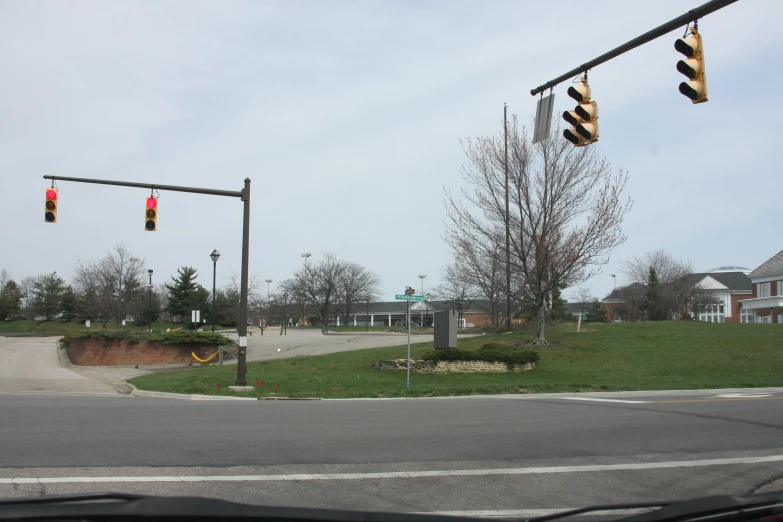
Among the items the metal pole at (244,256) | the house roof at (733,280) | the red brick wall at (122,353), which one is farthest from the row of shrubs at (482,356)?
the house roof at (733,280)

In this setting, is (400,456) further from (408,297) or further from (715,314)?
(715,314)

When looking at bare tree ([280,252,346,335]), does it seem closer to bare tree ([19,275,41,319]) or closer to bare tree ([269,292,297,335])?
bare tree ([269,292,297,335])

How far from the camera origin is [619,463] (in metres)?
7.89

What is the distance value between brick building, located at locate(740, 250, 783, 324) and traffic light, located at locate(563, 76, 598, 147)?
53.2 metres

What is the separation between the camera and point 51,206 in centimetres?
1808

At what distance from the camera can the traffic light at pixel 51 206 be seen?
1800cm

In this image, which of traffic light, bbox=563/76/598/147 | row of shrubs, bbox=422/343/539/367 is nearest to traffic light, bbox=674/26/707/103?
traffic light, bbox=563/76/598/147

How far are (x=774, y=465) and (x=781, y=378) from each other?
741 inches

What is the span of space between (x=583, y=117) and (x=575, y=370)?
1698cm

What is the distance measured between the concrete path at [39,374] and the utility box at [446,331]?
11732 millimetres

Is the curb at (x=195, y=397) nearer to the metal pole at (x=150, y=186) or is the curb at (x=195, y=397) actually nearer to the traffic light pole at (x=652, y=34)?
the metal pole at (x=150, y=186)

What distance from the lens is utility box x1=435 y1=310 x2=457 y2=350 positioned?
2501 centimetres

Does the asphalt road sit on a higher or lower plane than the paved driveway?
higher

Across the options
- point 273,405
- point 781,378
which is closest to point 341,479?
point 273,405
